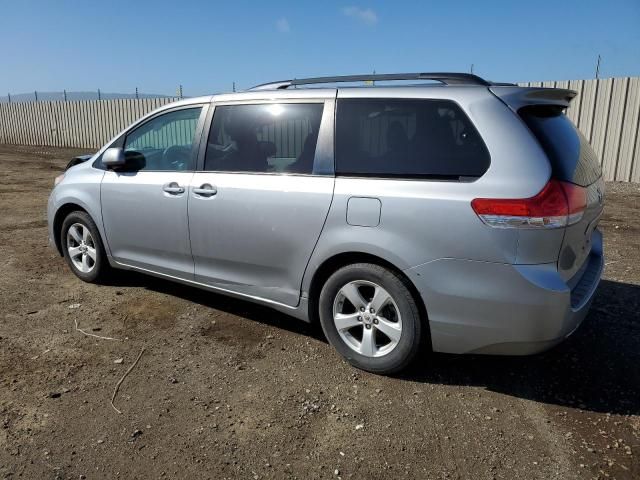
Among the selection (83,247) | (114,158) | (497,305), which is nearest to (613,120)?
(497,305)

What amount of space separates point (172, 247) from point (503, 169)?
2711mm

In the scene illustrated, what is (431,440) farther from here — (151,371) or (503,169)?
(151,371)

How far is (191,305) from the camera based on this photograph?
4684 millimetres

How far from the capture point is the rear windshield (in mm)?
2955

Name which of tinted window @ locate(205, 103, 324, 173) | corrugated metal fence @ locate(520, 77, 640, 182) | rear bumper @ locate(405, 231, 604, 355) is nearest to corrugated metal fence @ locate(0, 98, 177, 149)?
corrugated metal fence @ locate(520, 77, 640, 182)

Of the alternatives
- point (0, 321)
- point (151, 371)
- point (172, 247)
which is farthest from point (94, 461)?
point (0, 321)

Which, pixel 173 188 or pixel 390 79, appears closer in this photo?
pixel 390 79

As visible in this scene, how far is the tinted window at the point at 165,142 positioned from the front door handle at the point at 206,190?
268 millimetres

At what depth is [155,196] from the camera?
4348 millimetres

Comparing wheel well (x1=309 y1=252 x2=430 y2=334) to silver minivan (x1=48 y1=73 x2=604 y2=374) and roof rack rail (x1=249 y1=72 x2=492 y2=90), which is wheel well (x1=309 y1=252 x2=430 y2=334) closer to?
silver minivan (x1=48 y1=73 x2=604 y2=374)

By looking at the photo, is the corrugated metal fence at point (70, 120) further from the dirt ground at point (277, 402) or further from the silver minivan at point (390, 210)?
the dirt ground at point (277, 402)

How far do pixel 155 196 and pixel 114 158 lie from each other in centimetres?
57

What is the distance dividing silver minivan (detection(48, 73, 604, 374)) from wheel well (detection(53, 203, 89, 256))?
1106mm

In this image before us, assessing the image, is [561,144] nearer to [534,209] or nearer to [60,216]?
[534,209]
